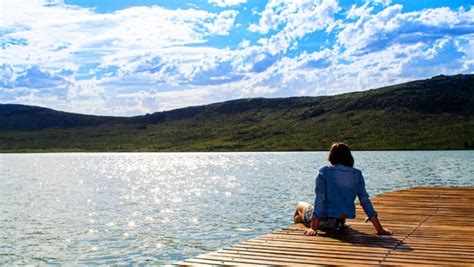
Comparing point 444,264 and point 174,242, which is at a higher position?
point 444,264

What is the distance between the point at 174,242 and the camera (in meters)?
23.6

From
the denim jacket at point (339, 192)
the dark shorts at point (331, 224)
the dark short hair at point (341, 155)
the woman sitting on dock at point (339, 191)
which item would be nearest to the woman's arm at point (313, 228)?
the woman sitting on dock at point (339, 191)

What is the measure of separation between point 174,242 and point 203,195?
Result: 22850 mm

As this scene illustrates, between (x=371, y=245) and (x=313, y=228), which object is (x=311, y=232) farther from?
(x=371, y=245)

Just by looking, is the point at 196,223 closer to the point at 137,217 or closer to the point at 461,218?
the point at 137,217

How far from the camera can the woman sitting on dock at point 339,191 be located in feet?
46.1

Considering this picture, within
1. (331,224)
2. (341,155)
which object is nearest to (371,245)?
(331,224)

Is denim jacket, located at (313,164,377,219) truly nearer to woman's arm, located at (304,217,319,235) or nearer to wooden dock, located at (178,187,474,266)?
woman's arm, located at (304,217,319,235)

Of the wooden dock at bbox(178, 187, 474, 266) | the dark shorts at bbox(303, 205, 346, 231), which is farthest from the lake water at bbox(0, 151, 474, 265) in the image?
the wooden dock at bbox(178, 187, 474, 266)

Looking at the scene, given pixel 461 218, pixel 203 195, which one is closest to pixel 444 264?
pixel 461 218

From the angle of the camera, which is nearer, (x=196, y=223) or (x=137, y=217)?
(x=196, y=223)

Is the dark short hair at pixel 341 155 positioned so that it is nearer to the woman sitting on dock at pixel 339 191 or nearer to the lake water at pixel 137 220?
the woman sitting on dock at pixel 339 191

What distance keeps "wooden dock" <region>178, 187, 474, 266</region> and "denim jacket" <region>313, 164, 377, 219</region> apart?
0.56 metres

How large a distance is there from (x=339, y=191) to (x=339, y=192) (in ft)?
0.09
